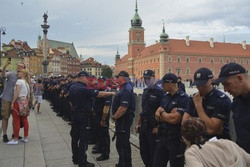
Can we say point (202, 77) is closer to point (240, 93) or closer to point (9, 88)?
point (240, 93)

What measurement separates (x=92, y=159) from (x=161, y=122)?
8.66 ft

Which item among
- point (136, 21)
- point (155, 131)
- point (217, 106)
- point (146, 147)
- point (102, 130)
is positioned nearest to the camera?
point (217, 106)

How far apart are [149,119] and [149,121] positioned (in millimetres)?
36

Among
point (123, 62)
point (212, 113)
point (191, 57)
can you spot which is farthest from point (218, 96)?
point (123, 62)

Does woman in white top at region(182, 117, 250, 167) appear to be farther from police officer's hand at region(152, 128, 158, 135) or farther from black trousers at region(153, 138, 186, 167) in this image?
police officer's hand at region(152, 128, 158, 135)

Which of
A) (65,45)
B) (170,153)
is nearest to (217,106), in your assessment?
(170,153)

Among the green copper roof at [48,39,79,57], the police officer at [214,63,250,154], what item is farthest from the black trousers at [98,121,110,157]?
the green copper roof at [48,39,79,57]

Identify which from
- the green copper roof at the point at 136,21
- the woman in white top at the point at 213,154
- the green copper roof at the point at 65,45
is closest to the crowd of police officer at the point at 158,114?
the woman in white top at the point at 213,154

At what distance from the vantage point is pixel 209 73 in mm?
3248

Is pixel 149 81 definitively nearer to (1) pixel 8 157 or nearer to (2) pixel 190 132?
(2) pixel 190 132

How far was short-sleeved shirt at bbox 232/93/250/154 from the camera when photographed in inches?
103

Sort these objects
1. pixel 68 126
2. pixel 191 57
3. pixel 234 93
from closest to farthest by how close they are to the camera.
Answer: pixel 234 93, pixel 68 126, pixel 191 57

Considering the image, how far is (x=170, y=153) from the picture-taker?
12.4 feet

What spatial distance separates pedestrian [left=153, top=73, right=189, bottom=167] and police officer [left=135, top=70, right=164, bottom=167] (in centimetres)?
52
